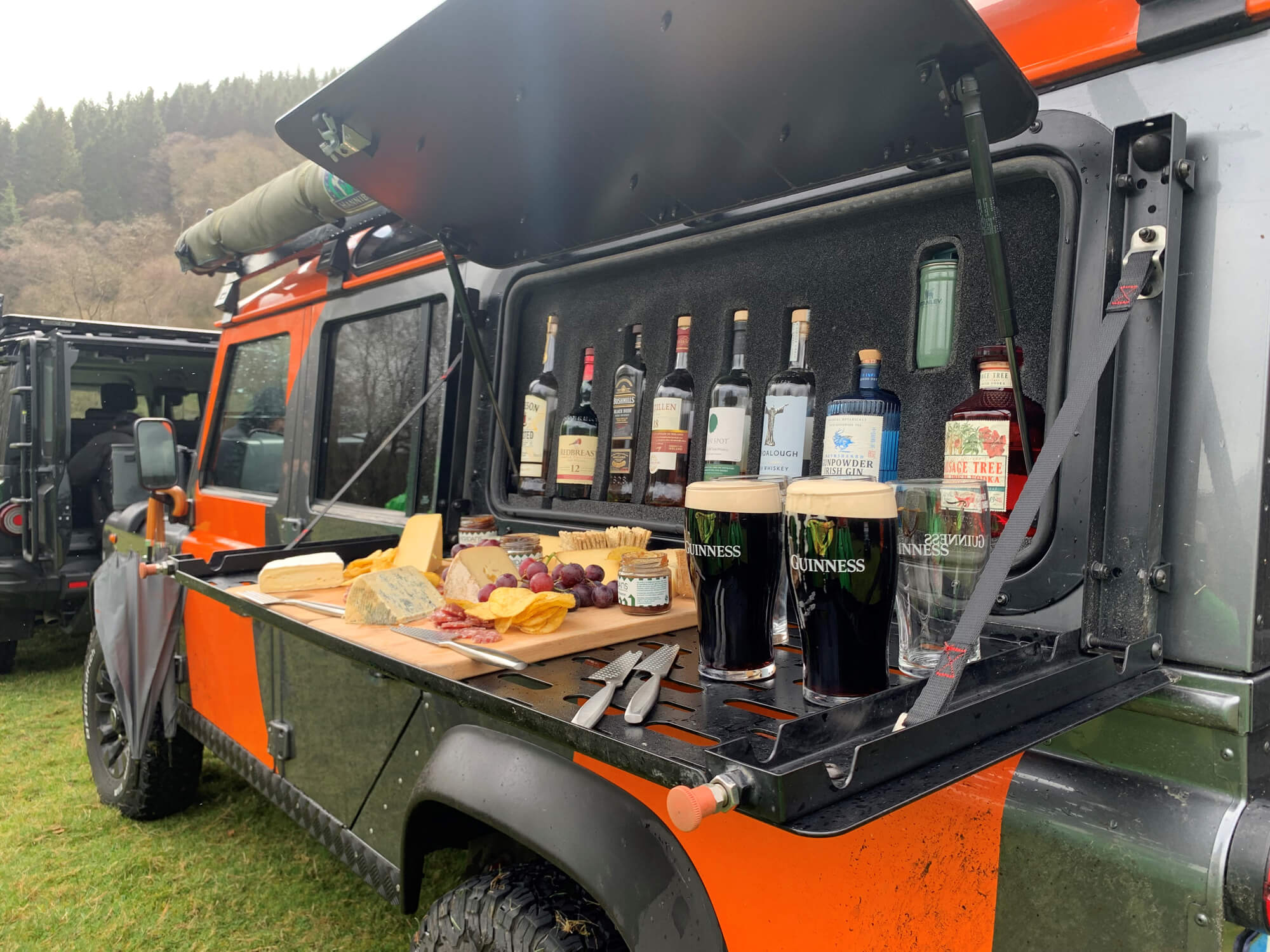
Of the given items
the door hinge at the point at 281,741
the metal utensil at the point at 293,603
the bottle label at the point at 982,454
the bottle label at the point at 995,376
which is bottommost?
the door hinge at the point at 281,741

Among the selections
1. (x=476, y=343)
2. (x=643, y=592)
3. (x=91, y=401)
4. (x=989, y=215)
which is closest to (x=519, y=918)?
(x=643, y=592)

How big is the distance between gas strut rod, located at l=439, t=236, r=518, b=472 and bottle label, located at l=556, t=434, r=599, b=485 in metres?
0.23

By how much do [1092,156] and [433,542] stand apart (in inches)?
55.6

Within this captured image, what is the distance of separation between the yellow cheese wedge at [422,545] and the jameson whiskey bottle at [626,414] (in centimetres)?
50

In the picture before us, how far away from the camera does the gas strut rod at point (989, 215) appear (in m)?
1.13

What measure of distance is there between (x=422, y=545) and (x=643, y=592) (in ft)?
2.20

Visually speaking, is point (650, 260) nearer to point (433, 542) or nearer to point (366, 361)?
point (433, 542)

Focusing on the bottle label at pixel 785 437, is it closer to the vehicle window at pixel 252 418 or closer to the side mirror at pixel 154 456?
the vehicle window at pixel 252 418

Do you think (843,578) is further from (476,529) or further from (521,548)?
(476,529)

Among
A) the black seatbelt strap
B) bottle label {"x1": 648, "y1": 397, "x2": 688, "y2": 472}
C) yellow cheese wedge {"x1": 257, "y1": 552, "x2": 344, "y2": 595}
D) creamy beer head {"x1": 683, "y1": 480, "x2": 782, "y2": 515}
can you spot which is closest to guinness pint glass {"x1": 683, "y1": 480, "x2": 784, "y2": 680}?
creamy beer head {"x1": 683, "y1": 480, "x2": 782, "y2": 515}

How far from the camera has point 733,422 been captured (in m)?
1.71

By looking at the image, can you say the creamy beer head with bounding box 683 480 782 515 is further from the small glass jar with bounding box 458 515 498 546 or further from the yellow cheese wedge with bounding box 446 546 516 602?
the small glass jar with bounding box 458 515 498 546

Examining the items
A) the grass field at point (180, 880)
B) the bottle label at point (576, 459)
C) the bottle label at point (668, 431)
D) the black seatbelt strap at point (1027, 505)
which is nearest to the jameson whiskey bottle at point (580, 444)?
the bottle label at point (576, 459)

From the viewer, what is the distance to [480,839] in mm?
1510
